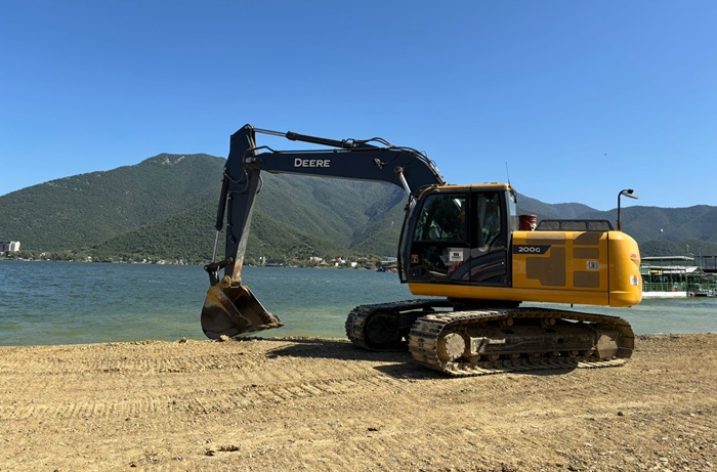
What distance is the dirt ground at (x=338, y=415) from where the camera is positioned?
15.7 ft

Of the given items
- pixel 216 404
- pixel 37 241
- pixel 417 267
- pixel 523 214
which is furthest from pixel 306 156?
pixel 37 241

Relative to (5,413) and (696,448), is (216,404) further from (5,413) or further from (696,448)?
(696,448)

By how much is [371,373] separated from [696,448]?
14.2 feet

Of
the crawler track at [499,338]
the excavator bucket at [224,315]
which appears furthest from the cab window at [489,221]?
the excavator bucket at [224,315]

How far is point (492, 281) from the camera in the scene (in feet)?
29.6

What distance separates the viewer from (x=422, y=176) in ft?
35.2

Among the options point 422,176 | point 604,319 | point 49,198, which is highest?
point 49,198

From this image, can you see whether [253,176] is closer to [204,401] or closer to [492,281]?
[492,281]

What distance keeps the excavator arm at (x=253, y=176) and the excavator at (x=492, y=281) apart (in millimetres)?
47

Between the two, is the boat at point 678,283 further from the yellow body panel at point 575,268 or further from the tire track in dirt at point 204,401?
the tire track in dirt at point 204,401

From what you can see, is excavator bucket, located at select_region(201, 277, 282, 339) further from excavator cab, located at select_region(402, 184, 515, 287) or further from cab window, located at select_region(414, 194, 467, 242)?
cab window, located at select_region(414, 194, 467, 242)

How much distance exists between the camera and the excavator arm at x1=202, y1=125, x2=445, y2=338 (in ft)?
36.0

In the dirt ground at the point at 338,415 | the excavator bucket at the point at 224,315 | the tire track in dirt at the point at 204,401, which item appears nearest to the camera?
the dirt ground at the point at 338,415

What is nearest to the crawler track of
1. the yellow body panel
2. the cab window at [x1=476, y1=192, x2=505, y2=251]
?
the yellow body panel
